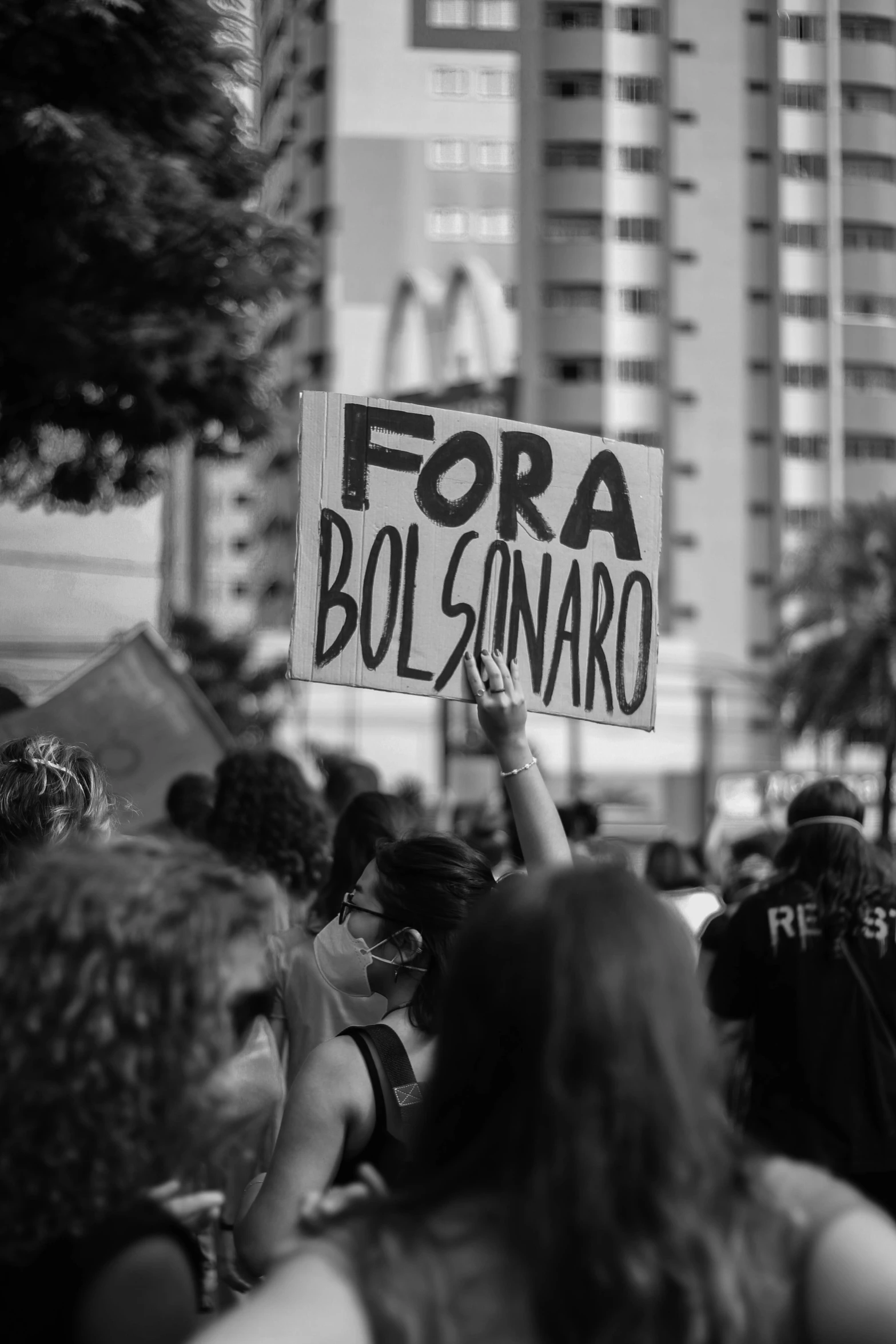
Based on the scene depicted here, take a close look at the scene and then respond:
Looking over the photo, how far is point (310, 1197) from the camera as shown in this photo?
180 centimetres

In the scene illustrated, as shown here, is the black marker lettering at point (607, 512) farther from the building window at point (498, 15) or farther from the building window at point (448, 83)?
the building window at point (448, 83)

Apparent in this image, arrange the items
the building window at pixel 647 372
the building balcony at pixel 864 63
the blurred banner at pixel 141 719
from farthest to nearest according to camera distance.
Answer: the building balcony at pixel 864 63
the building window at pixel 647 372
the blurred banner at pixel 141 719

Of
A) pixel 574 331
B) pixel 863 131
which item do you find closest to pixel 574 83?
pixel 574 331

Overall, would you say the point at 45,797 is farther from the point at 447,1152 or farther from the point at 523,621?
the point at 447,1152

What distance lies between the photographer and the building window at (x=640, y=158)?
71000 mm

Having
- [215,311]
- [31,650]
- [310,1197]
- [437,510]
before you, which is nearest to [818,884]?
[437,510]

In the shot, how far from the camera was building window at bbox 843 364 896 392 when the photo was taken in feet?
239

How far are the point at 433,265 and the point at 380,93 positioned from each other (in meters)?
7.38

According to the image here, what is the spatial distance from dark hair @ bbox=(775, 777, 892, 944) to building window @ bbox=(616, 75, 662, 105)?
233ft

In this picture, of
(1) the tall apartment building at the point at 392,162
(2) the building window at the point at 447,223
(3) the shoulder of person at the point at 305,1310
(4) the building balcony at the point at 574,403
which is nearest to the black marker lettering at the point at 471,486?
(3) the shoulder of person at the point at 305,1310

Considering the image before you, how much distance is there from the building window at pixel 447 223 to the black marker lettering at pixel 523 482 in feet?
233

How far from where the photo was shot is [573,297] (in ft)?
232

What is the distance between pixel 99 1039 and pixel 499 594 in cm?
236

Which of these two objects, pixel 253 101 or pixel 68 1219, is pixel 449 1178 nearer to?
pixel 68 1219
